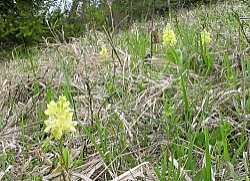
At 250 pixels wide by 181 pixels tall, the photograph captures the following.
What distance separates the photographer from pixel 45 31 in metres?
6.54

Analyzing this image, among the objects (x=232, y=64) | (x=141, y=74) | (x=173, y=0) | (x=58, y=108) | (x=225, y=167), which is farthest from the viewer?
(x=173, y=0)

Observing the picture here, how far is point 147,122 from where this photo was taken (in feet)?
5.48

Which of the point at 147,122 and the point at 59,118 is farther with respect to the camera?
the point at 147,122

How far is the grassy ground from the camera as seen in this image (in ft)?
4.12

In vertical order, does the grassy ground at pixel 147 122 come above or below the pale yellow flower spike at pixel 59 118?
below

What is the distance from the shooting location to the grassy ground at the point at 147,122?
1.26 meters

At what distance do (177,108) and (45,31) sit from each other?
5192 millimetres

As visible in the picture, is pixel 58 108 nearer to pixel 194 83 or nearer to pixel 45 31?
pixel 194 83

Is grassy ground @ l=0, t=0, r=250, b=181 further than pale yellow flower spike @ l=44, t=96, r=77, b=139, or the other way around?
grassy ground @ l=0, t=0, r=250, b=181

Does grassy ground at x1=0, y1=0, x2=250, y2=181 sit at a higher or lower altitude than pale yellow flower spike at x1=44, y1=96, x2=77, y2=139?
lower

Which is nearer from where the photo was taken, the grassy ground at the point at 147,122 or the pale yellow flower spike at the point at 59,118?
the pale yellow flower spike at the point at 59,118

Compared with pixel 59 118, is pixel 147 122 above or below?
below

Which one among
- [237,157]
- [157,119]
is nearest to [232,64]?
[157,119]

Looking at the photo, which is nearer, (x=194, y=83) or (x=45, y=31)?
(x=194, y=83)
